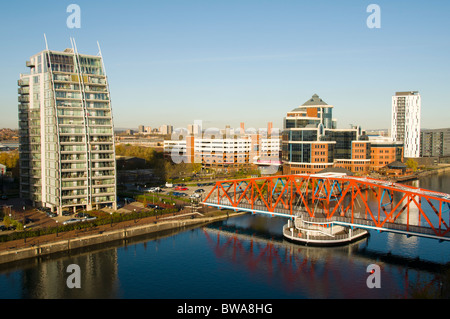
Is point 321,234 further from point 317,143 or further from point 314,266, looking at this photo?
point 317,143

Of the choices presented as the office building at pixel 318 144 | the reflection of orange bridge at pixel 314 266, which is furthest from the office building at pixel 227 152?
the reflection of orange bridge at pixel 314 266

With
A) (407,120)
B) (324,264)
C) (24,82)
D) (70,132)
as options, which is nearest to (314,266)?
(324,264)

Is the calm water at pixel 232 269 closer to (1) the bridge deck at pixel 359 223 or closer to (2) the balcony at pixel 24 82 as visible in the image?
(1) the bridge deck at pixel 359 223

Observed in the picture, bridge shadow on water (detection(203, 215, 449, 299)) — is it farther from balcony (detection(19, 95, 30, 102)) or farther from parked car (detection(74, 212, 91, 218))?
balcony (detection(19, 95, 30, 102))

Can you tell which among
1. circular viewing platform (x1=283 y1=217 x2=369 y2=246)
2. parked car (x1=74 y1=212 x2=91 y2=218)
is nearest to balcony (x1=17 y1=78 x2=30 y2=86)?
parked car (x1=74 y1=212 x2=91 y2=218)

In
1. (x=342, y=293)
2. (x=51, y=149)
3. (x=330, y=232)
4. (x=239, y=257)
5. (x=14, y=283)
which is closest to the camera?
(x=342, y=293)
